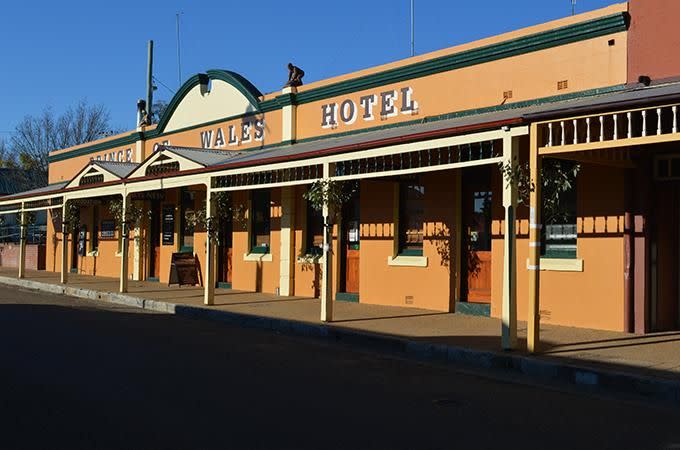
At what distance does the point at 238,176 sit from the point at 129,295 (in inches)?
167

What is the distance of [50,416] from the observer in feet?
21.5

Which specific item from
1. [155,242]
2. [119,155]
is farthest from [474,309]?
[119,155]

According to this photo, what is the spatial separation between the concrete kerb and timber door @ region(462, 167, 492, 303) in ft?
9.80

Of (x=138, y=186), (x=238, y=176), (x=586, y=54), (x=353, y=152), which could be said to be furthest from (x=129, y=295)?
(x=586, y=54)

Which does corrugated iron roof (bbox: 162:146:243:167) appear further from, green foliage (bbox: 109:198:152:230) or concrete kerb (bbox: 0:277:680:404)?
concrete kerb (bbox: 0:277:680:404)

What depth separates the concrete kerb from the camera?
26.1 feet

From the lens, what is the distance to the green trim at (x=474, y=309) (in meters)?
13.4

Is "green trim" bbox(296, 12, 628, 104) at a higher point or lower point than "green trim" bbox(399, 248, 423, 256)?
higher

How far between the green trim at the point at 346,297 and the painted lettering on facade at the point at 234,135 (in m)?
5.14

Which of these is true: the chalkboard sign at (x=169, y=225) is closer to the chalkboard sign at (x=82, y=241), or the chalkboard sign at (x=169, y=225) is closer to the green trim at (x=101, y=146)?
the green trim at (x=101, y=146)

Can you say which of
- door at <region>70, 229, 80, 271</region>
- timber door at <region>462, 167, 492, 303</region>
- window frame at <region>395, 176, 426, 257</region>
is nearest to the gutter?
window frame at <region>395, 176, 426, 257</region>

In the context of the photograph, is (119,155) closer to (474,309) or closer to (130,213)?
(130,213)

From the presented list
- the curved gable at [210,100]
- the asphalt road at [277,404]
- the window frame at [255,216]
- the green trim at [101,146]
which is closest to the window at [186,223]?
the curved gable at [210,100]

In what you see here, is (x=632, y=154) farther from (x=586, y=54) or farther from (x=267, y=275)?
(x=267, y=275)
